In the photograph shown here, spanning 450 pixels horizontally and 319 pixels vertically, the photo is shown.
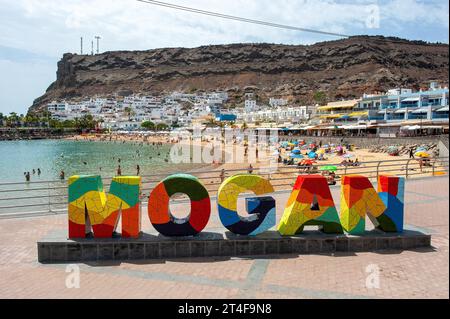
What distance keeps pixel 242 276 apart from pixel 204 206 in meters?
1.84

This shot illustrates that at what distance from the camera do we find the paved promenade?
5.84 m

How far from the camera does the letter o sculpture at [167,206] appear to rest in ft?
25.7

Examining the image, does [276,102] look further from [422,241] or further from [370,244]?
[370,244]

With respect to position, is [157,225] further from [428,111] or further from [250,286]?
[428,111]

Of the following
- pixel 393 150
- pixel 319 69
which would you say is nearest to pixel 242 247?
pixel 393 150

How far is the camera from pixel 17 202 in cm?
2305

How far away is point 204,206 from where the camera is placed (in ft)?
26.0

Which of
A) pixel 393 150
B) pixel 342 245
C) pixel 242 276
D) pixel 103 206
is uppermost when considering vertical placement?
pixel 393 150

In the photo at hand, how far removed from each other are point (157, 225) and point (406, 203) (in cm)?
797

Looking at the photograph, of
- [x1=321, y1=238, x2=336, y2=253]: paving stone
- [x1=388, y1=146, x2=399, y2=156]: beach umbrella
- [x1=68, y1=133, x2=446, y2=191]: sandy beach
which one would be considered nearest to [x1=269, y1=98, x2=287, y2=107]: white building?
[x1=68, y1=133, x2=446, y2=191]: sandy beach

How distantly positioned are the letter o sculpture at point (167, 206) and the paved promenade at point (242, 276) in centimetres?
69

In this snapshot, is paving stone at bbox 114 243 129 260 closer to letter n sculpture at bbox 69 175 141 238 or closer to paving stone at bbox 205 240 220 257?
letter n sculpture at bbox 69 175 141 238

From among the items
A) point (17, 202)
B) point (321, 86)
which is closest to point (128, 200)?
point (17, 202)

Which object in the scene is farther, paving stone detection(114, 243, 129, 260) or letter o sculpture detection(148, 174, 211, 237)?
letter o sculpture detection(148, 174, 211, 237)
